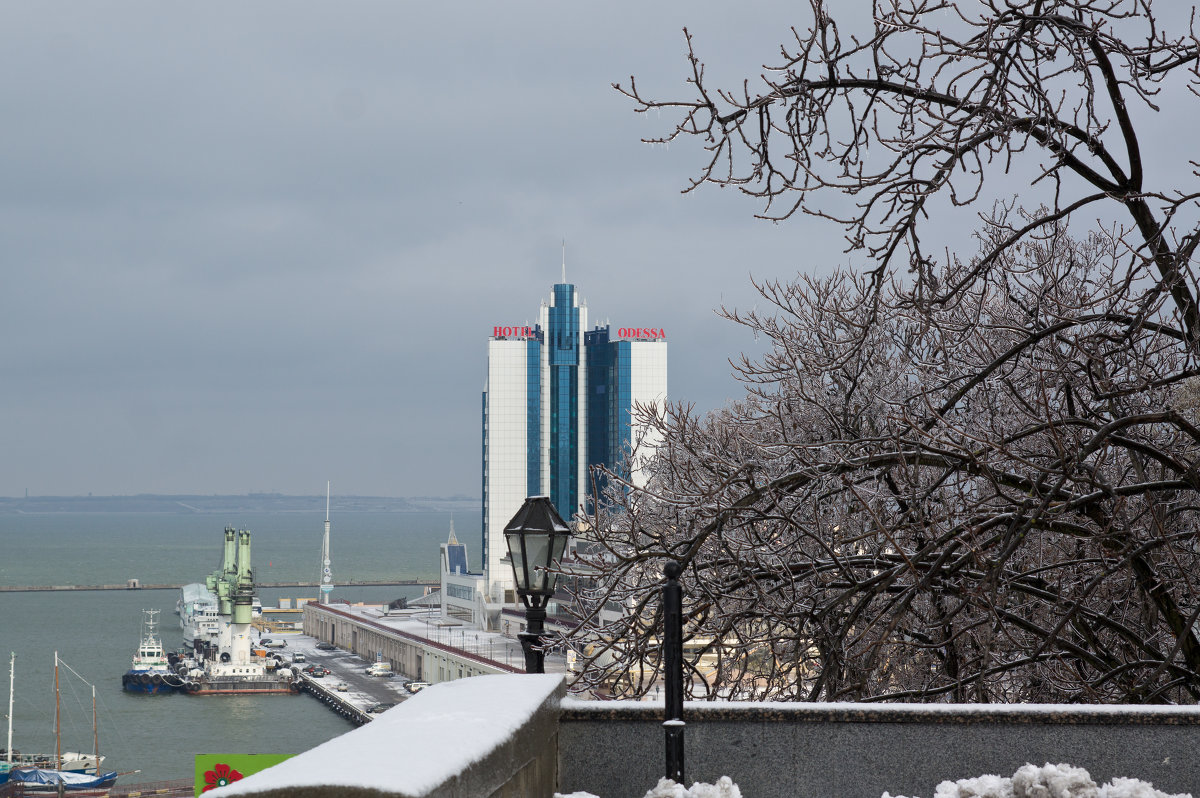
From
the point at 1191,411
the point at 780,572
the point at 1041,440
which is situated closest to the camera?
the point at 780,572

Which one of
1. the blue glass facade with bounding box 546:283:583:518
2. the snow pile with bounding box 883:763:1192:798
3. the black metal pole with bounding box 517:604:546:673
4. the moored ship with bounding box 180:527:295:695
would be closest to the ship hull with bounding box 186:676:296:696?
the moored ship with bounding box 180:527:295:695

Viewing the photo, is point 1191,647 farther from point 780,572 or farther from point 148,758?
point 148,758

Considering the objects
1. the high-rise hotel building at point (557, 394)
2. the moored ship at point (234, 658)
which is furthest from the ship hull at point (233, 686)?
the high-rise hotel building at point (557, 394)

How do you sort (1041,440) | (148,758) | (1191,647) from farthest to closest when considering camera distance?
(148,758)
(1041,440)
(1191,647)

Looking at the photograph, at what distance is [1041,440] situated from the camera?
12062 millimetres

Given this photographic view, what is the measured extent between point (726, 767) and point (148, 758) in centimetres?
7279

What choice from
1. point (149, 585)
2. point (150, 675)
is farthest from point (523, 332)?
point (149, 585)

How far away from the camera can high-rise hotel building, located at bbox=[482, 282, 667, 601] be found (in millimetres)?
116500

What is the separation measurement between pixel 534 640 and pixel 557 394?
110 meters

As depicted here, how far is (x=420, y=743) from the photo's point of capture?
137 inches

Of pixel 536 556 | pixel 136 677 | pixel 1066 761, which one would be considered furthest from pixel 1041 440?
pixel 136 677

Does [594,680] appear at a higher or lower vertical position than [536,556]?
lower

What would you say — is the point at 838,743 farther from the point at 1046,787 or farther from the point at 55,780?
the point at 55,780

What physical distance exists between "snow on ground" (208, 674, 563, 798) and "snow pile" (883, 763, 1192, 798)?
1714 millimetres
